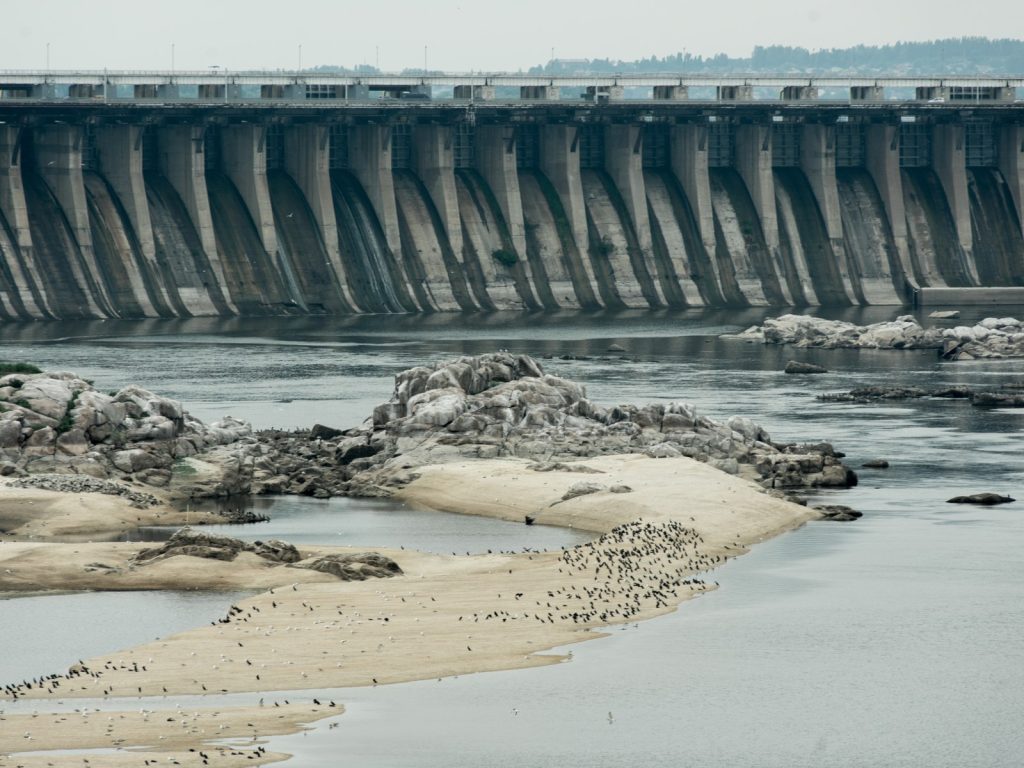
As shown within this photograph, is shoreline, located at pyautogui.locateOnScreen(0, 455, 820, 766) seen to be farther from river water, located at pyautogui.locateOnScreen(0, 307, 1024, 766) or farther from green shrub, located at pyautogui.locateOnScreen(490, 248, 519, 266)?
green shrub, located at pyautogui.locateOnScreen(490, 248, 519, 266)

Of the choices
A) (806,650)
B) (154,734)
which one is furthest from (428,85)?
(154,734)

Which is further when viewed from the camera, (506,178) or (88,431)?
(506,178)

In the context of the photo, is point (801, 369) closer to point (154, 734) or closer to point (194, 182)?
point (194, 182)

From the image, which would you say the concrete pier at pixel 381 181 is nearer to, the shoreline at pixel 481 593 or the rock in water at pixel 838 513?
the shoreline at pixel 481 593

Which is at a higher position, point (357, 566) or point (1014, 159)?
point (1014, 159)

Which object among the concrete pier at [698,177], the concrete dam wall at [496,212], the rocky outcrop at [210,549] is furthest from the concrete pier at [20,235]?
the rocky outcrop at [210,549]

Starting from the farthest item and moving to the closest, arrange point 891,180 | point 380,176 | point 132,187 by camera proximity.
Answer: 1. point 891,180
2. point 380,176
3. point 132,187
